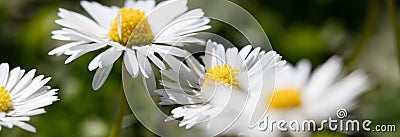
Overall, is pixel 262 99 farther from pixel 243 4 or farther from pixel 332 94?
pixel 243 4

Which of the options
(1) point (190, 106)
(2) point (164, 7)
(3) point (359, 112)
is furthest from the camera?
(3) point (359, 112)

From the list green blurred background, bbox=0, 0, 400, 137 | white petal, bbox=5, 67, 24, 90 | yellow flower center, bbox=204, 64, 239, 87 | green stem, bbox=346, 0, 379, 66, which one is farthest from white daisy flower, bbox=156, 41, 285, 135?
green stem, bbox=346, 0, 379, 66

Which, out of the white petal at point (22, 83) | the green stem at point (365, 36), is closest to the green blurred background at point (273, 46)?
the green stem at point (365, 36)

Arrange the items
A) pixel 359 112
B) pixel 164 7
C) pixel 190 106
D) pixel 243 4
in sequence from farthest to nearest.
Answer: pixel 243 4 < pixel 359 112 < pixel 164 7 < pixel 190 106

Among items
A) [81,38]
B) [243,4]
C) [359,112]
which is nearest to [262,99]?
[81,38]

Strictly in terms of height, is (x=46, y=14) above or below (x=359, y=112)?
above

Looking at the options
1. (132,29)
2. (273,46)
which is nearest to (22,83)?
(132,29)

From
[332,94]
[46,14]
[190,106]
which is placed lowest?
[190,106]

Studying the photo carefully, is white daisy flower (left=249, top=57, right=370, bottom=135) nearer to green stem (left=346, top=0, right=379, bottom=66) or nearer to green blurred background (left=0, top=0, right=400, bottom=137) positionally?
green blurred background (left=0, top=0, right=400, bottom=137)
